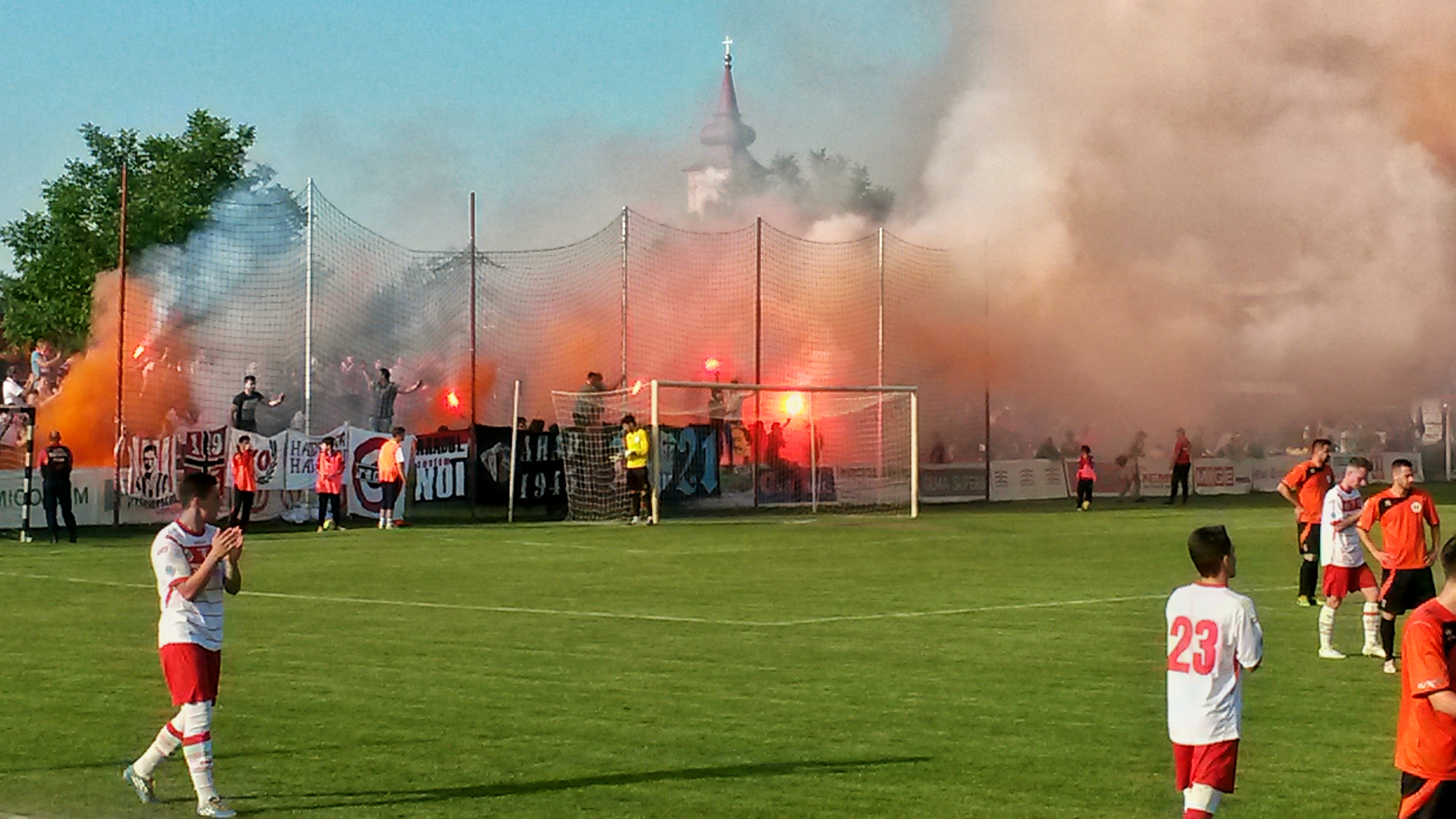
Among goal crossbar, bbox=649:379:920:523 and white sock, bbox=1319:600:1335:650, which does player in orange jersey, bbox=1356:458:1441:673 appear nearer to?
white sock, bbox=1319:600:1335:650

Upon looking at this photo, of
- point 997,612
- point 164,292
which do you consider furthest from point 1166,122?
point 997,612

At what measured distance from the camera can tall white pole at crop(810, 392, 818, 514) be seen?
43.7m

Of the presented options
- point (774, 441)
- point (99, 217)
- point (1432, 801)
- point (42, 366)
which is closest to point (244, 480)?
point (774, 441)

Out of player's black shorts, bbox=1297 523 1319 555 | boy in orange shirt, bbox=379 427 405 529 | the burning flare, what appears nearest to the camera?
player's black shorts, bbox=1297 523 1319 555

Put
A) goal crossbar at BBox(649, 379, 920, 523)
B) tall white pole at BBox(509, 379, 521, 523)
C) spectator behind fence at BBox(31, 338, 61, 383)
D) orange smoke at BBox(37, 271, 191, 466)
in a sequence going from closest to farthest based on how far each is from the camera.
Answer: goal crossbar at BBox(649, 379, 920, 523), tall white pole at BBox(509, 379, 521, 523), orange smoke at BBox(37, 271, 191, 466), spectator behind fence at BBox(31, 338, 61, 383)

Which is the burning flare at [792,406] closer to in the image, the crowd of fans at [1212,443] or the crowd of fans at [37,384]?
Result: the crowd of fans at [1212,443]

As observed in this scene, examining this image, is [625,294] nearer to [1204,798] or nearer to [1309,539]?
[1309,539]

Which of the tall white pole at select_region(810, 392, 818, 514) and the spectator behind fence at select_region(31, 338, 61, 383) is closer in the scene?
the tall white pole at select_region(810, 392, 818, 514)

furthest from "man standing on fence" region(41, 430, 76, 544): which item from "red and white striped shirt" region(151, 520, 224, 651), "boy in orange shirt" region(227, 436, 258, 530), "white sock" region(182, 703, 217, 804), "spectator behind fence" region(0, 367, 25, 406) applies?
"white sock" region(182, 703, 217, 804)

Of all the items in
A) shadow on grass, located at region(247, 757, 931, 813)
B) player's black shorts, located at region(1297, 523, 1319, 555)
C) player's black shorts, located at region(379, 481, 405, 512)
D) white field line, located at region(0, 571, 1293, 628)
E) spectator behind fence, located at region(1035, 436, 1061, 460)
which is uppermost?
spectator behind fence, located at region(1035, 436, 1061, 460)

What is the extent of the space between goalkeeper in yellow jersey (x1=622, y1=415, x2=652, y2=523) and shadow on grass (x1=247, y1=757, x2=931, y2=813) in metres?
25.4

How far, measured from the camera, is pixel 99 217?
249ft

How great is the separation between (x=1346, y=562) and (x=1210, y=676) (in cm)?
1025

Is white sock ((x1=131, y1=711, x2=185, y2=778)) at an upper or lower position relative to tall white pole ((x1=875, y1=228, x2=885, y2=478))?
lower
